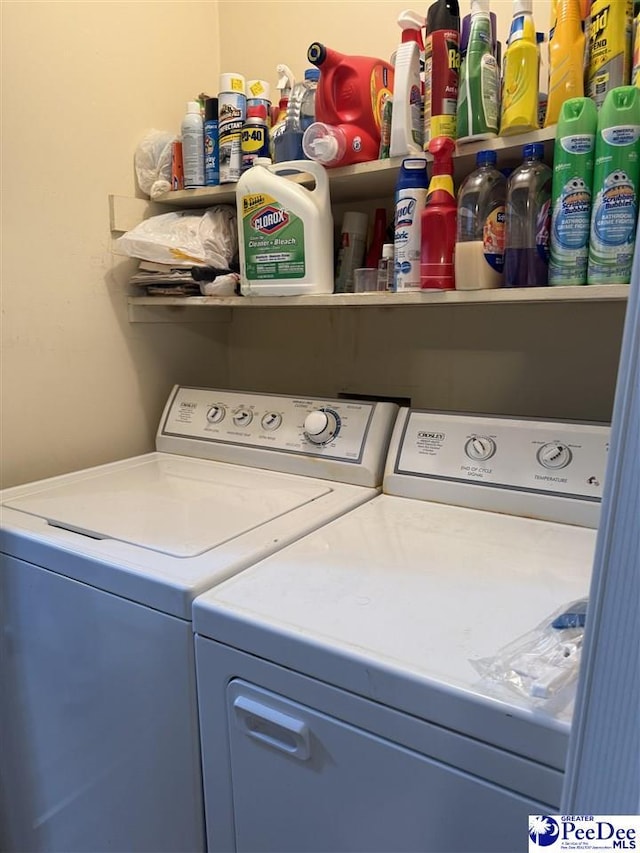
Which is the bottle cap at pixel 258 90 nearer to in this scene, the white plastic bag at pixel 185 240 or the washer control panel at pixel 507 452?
the white plastic bag at pixel 185 240

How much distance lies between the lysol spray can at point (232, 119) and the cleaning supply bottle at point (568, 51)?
0.71 m

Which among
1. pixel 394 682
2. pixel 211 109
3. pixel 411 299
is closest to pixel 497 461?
pixel 411 299

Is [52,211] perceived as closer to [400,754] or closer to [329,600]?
[329,600]

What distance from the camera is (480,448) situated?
4.01 feet

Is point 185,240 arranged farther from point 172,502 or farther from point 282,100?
point 172,502

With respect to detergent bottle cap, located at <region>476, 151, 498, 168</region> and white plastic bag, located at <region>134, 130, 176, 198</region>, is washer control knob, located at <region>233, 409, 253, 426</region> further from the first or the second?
detergent bottle cap, located at <region>476, 151, 498, 168</region>

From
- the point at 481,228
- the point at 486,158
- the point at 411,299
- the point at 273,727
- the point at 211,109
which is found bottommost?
the point at 273,727

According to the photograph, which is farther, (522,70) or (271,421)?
(271,421)

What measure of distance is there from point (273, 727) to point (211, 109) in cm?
137

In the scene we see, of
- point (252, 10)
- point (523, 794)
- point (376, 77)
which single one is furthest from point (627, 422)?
point (252, 10)

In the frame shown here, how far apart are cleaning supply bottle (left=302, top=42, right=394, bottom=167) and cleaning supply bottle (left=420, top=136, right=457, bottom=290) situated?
176mm

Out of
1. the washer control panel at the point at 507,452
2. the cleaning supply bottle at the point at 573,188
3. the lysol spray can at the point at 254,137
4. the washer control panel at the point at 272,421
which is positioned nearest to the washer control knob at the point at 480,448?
the washer control panel at the point at 507,452

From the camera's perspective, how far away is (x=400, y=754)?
0.71 m

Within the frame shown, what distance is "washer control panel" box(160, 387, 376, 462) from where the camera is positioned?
4.49ft
